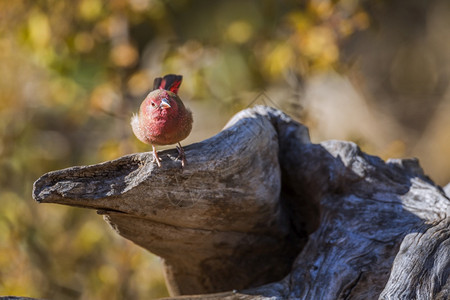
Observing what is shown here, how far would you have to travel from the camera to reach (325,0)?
134 inches

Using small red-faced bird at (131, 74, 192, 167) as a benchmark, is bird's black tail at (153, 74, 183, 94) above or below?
above

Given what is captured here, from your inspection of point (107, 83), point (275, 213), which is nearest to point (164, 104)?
point (275, 213)

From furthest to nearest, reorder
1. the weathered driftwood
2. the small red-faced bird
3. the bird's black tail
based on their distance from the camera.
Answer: the bird's black tail < the small red-faced bird < the weathered driftwood

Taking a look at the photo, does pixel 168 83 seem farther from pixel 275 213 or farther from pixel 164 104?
pixel 275 213

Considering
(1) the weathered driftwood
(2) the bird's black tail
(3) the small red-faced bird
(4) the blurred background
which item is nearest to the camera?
(1) the weathered driftwood

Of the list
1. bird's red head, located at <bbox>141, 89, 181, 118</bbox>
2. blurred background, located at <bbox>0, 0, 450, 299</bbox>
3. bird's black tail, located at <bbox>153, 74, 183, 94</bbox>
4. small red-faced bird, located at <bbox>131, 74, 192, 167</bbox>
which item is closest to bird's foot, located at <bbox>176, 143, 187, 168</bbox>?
small red-faced bird, located at <bbox>131, 74, 192, 167</bbox>

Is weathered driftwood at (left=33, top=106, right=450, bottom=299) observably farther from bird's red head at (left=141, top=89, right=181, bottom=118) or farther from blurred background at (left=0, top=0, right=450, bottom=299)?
blurred background at (left=0, top=0, right=450, bottom=299)

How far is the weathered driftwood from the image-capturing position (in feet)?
5.67

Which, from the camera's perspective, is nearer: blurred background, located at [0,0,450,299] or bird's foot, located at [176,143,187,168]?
bird's foot, located at [176,143,187,168]

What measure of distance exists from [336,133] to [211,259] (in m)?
2.93

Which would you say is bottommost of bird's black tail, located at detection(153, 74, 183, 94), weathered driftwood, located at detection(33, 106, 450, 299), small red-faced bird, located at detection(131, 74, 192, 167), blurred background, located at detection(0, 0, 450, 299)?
weathered driftwood, located at detection(33, 106, 450, 299)

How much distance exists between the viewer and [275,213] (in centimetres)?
210

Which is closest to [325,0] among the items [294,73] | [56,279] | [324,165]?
[294,73]

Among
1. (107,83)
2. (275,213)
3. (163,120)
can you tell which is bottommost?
(275,213)
